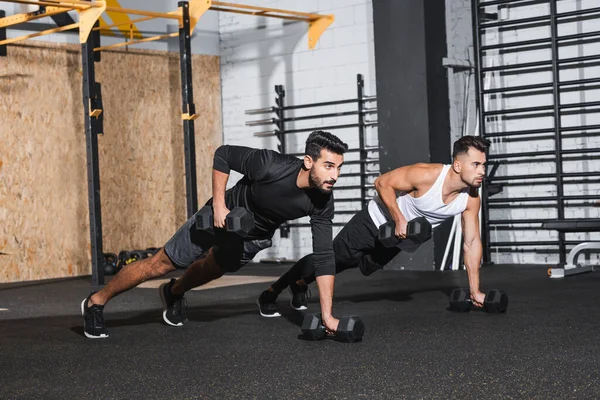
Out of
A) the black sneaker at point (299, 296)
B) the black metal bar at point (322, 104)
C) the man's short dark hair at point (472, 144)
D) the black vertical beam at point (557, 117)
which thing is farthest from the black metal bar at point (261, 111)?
the man's short dark hair at point (472, 144)

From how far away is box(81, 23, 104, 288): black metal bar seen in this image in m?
6.72

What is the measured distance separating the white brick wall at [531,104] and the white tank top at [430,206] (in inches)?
133

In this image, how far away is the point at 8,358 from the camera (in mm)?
3666

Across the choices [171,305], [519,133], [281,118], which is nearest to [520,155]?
[519,133]

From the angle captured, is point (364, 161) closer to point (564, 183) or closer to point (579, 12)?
point (564, 183)

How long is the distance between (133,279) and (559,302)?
2546 millimetres

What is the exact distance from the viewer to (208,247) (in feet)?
12.9

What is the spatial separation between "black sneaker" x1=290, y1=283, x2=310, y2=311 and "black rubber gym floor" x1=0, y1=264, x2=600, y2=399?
0.35 feet

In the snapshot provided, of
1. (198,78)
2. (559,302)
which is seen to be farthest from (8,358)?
(198,78)

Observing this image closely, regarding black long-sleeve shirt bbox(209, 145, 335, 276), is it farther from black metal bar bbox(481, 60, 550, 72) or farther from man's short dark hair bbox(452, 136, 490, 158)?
black metal bar bbox(481, 60, 550, 72)

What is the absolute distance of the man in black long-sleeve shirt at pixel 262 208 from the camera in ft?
11.8

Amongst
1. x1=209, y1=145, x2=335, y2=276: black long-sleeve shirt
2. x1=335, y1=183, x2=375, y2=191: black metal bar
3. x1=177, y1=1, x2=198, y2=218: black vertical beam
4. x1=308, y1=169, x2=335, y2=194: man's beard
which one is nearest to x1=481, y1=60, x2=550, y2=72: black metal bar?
x1=335, y1=183, x2=375, y2=191: black metal bar

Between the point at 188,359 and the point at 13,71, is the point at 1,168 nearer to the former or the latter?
the point at 13,71

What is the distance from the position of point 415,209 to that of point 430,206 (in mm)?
96
